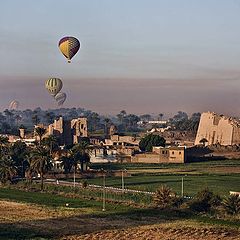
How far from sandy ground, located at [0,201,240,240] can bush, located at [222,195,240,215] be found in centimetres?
463

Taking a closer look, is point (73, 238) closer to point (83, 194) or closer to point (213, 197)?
point (213, 197)

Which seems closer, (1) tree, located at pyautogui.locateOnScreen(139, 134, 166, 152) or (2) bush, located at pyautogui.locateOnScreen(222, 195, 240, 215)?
(2) bush, located at pyautogui.locateOnScreen(222, 195, 240, 215)

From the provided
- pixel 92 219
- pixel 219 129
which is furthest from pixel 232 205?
pixel 219 129

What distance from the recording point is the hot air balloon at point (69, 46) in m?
89.6

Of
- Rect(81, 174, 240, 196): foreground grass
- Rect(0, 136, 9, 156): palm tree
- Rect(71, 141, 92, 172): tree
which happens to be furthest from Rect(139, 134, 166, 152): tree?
Rect(71, 141, 92, 172): tree

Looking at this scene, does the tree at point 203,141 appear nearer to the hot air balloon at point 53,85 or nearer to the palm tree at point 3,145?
the hot air balloon at point 53,85

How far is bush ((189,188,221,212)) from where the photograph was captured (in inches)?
1944

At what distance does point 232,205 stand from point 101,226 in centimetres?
1060

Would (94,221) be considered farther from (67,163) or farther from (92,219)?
(67,163)

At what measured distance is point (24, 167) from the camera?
3310 inches

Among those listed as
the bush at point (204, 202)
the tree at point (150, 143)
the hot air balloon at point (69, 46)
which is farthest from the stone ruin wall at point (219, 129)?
the bush at point (204, 202)

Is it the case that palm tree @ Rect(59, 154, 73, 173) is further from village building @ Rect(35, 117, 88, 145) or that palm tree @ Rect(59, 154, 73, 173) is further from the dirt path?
the dirt path

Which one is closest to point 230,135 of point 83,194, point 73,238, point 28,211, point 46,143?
point 46,143

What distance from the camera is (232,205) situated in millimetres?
47406
